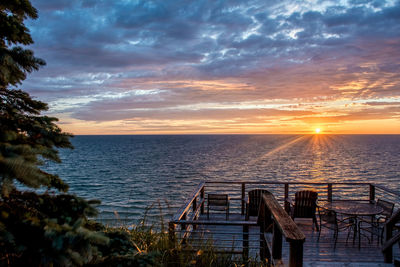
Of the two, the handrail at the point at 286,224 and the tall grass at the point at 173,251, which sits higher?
the handrail at the point at 286,224

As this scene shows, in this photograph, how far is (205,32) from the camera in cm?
1276

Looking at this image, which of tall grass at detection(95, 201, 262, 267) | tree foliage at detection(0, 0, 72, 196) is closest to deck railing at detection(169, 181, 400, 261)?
tall grass at detection(95, 201, 262, 267)

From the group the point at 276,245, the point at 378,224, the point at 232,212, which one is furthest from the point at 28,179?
the point at 232,212

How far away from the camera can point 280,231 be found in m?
3.19

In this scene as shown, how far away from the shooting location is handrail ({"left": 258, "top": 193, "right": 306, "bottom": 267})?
2668 millimetres

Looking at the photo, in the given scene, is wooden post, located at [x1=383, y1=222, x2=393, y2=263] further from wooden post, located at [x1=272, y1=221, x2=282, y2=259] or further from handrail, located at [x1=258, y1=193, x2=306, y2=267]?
wooden post, located at [x1=272, y1=221, x2=282, y2=259]

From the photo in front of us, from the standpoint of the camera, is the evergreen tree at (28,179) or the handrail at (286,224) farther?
the handrail at (286,224)

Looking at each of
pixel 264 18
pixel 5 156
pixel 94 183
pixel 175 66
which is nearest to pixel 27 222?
pixel 5 156

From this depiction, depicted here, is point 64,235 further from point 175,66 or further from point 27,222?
point 175,66

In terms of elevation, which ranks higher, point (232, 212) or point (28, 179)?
point (28, 179)

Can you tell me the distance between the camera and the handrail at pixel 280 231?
2.67 metres

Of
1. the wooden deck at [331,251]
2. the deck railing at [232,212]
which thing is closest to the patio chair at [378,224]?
the wooden deck at [331,251]

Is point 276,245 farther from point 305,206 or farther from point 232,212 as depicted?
point 232,212

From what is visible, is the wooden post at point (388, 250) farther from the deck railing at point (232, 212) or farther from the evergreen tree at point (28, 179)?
the evergreen tree at point (28, 179)
